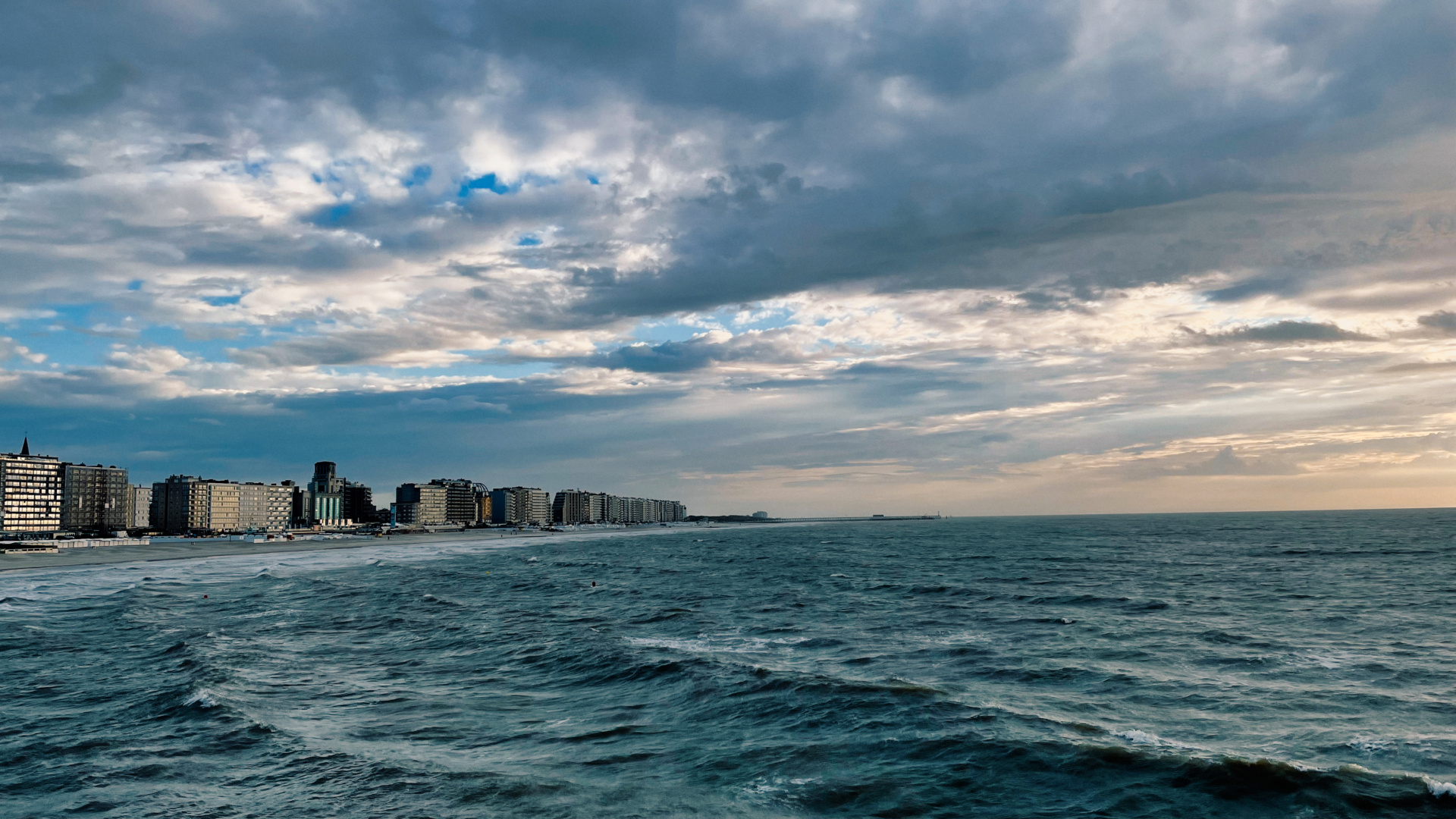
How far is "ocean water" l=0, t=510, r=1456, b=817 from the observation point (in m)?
17.9

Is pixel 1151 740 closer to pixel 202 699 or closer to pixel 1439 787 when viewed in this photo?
pixel 1439 787

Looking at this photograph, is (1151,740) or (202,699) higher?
(202,699)

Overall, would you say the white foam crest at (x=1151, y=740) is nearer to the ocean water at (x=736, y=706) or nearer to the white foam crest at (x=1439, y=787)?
the ocean water at (x=736, y=706)

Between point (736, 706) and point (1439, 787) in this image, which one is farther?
point (736, 706)

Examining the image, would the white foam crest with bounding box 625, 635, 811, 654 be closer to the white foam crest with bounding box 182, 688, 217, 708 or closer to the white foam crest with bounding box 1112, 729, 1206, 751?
the white foam crest with bounding box 1112, 729, 1206, 751

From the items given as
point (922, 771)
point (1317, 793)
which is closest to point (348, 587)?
point (922, 771)

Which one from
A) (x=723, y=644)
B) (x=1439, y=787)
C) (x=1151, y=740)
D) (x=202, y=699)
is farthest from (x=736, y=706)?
(x=1439, y=787)

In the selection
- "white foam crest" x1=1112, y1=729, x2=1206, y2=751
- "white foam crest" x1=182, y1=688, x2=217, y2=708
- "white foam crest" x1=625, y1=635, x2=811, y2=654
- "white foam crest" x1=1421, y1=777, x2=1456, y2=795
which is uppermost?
"white foam crest" x1=182, y1=688, x2=217, y2=708

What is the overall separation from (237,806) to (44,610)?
152 ft

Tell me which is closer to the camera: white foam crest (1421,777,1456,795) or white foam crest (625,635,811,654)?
white foam crest (1421,777,1456,795)

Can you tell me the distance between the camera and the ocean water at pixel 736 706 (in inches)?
704

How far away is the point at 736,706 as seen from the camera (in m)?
26.0

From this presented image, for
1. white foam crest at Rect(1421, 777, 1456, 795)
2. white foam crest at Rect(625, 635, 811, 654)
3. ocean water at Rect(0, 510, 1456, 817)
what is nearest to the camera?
white foam crest at Rect(1421, 777, 1456, 795)

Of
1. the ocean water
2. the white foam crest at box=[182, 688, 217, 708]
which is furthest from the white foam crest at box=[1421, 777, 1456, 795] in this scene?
the white foam crest at box=[182, 688, 217, 708]
